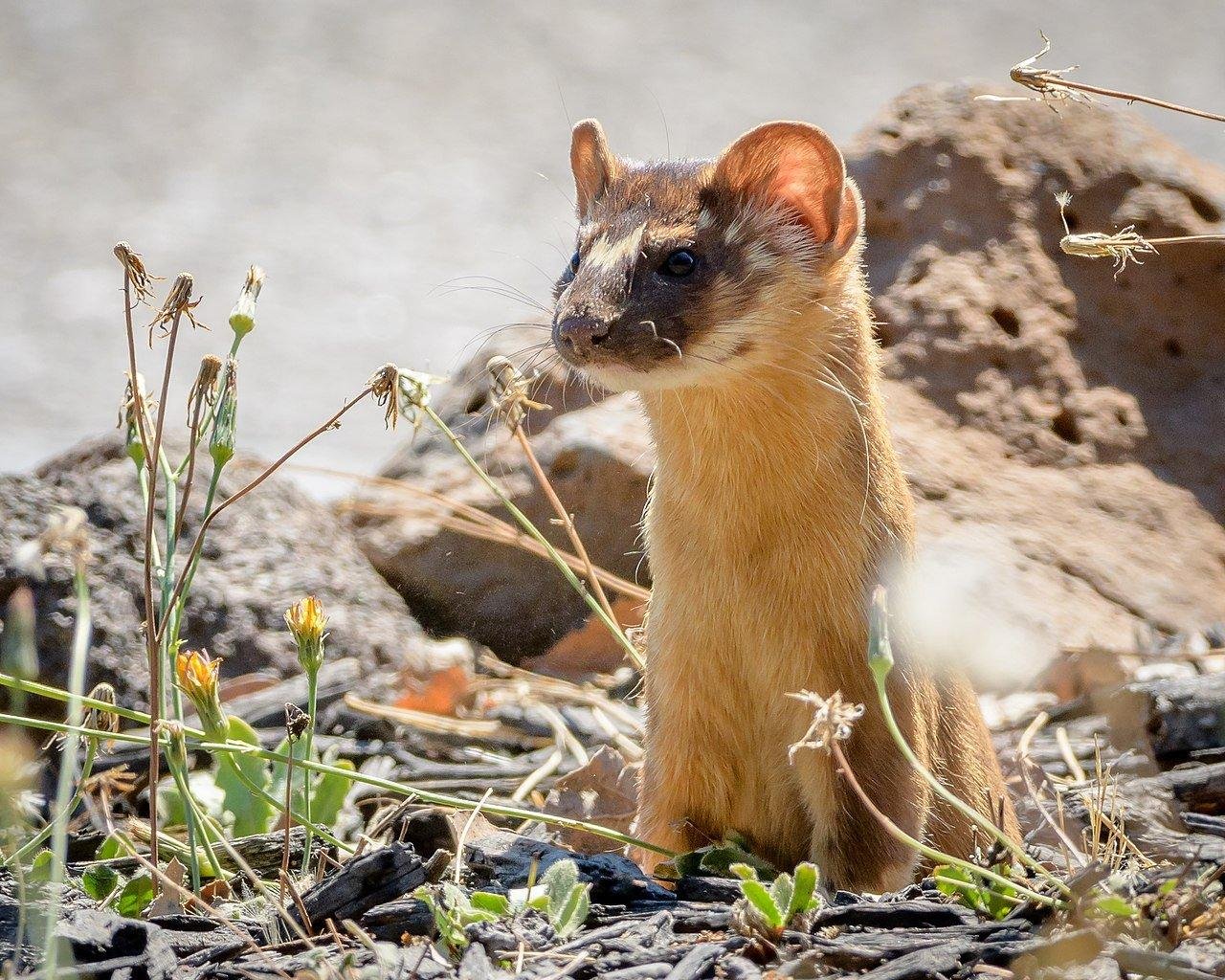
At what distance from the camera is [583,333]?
276cm

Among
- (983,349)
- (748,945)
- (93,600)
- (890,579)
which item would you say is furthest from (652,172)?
(983,349)

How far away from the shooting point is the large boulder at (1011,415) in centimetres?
501

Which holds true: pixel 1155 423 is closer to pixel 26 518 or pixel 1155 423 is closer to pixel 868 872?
pixel 868 872

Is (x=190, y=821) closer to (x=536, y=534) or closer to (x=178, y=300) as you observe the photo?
(x=178, y=300)


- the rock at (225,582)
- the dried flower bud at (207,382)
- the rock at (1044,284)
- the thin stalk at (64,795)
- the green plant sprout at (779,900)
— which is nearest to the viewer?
the thin stalk at (64,795)

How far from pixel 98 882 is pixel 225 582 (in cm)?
212

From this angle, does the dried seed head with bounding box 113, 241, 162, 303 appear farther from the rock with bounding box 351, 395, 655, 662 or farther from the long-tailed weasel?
the rock with bounding box 351, 395, 655, 662

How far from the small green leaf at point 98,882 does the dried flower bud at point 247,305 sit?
3.39 ft

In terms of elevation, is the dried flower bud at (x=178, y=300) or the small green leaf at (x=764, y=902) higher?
the dried flower bud at (x=178, y=300)

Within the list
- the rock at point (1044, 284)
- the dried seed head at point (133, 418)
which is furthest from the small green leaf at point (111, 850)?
the rock at point (1044, 284)

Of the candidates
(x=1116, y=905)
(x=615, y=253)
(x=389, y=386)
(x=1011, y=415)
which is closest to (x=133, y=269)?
(x=389, y=386)

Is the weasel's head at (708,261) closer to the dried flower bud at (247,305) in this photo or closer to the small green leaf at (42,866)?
the dried flower bud at (247,305)

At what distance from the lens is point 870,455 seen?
10.1ft

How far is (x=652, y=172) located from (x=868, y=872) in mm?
1655
